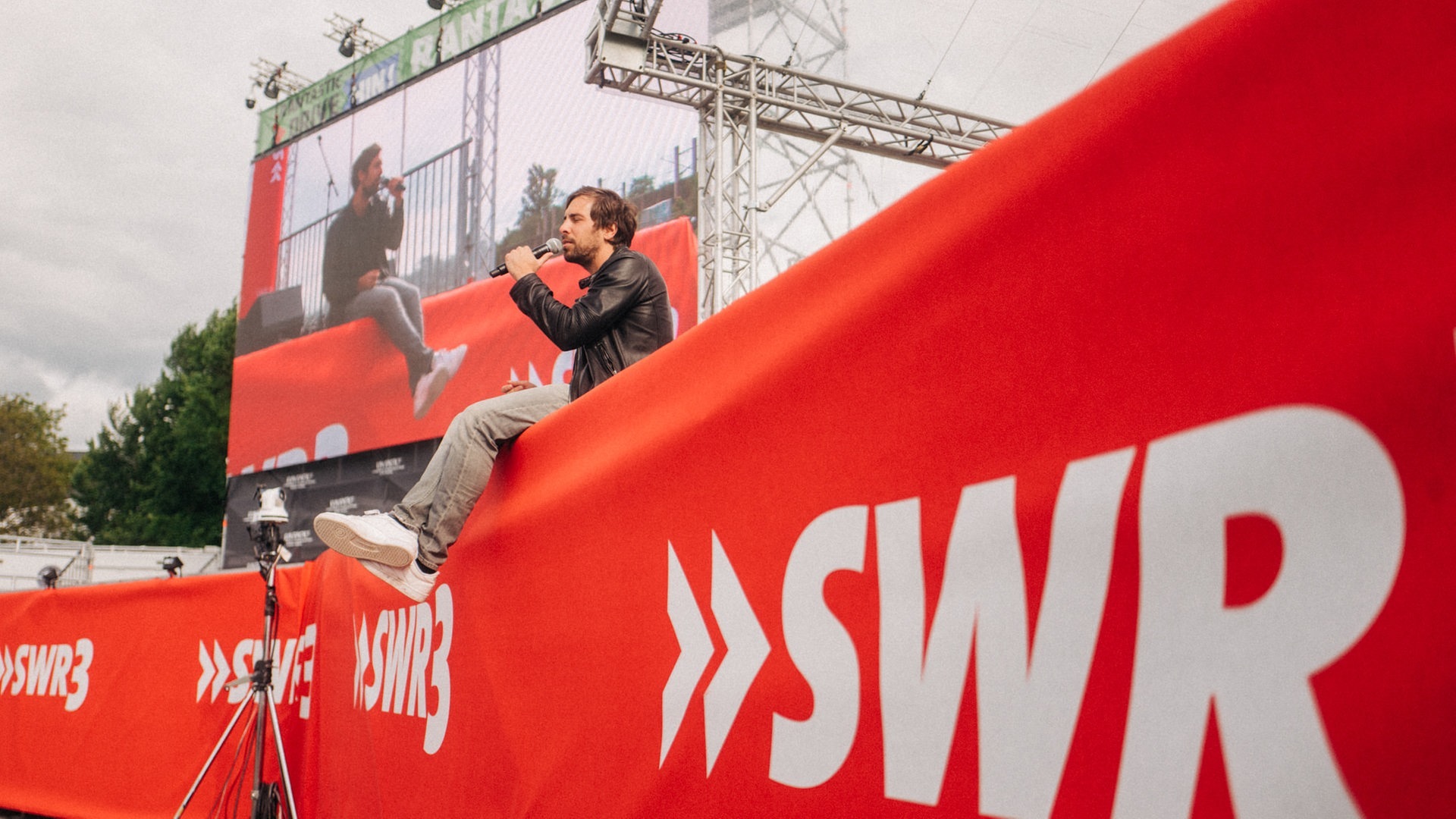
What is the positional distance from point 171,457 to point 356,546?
27739 millimetres

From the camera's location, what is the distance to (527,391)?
2436 mm

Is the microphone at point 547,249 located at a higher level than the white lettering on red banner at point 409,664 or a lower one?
higher

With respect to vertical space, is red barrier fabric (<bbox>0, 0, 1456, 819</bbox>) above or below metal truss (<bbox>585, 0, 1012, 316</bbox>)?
below

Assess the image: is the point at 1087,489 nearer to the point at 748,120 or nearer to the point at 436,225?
the point at 748,120


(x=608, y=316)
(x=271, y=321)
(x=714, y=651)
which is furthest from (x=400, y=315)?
(x=714, y=651)

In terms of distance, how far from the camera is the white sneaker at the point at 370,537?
2123 millimetres

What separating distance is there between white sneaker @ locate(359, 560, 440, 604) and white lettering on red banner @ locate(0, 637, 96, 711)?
2954 mm

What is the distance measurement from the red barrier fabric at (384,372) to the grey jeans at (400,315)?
139 mm

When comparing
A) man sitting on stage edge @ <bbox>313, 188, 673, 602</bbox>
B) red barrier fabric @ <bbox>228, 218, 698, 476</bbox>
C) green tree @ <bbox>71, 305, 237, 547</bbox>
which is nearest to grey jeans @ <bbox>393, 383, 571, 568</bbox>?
man sitting on stage edge @ <bbox>313, 188, 673, 602</bbox>

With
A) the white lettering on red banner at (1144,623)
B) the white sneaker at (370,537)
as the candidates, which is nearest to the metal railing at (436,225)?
the white sneaker at (370,537)

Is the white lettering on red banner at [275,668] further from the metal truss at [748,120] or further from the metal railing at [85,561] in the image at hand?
the metal railing at [85,561]

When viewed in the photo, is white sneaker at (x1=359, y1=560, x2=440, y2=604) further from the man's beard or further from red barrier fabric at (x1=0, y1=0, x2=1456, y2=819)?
the man's beard

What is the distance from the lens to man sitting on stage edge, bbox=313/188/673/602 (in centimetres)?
221

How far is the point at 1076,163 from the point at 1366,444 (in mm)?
436
